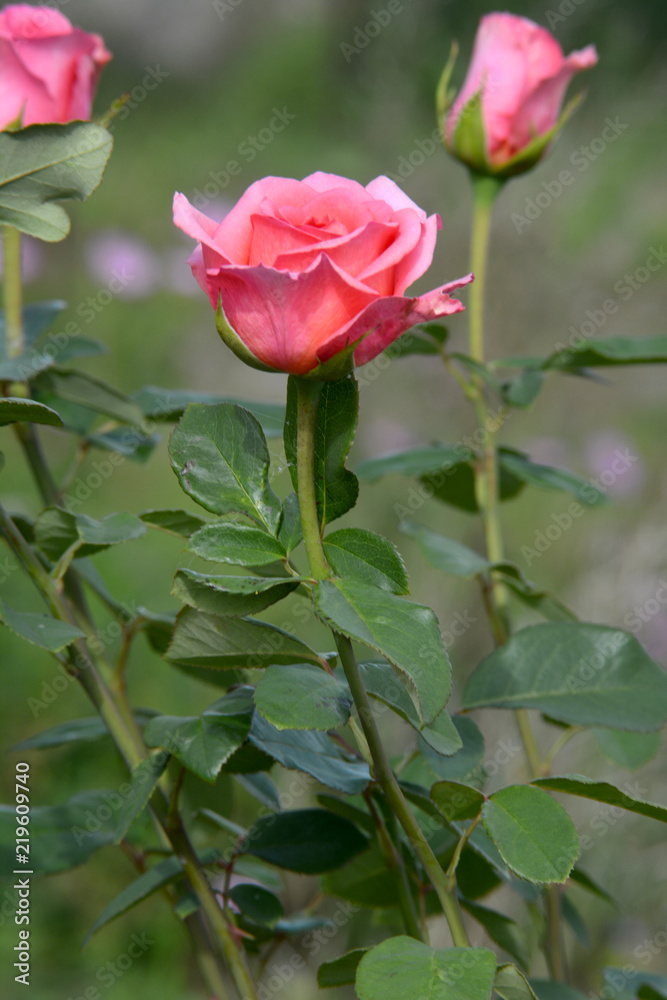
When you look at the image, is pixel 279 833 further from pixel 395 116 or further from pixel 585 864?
pixel 395 116

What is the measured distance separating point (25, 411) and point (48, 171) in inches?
3.3

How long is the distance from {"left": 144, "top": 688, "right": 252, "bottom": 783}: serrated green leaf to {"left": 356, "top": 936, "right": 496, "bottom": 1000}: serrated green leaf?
0.07 m

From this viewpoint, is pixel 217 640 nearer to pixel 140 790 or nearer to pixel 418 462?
pixel 140 790

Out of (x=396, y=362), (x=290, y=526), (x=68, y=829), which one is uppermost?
(x=290, y=526)

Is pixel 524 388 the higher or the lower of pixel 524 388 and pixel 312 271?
the lower

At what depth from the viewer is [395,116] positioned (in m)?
3.61

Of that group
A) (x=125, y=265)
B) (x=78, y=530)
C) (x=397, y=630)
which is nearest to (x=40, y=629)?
(x=78, y=530)

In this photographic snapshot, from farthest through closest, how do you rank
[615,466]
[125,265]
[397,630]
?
1. [125,265]
2. [615,466]
3. [397,630]

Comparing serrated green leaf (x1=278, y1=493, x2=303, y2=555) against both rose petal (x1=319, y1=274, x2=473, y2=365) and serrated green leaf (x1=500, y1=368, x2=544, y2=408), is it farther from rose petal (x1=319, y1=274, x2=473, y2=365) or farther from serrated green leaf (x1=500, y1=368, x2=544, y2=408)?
→ serrated green leaf (x1=500, y1=368, x2=544, y2=408)

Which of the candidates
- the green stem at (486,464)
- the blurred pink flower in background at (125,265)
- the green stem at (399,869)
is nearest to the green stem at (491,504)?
the green stem at (486,464)

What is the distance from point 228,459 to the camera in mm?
258

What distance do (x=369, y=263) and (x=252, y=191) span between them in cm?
4

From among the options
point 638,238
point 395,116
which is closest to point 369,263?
point 638,238

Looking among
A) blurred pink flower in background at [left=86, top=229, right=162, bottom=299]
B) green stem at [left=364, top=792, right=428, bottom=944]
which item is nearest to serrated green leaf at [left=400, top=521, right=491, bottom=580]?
green stem at [left=364, top=792, right=428, bottom=944]
